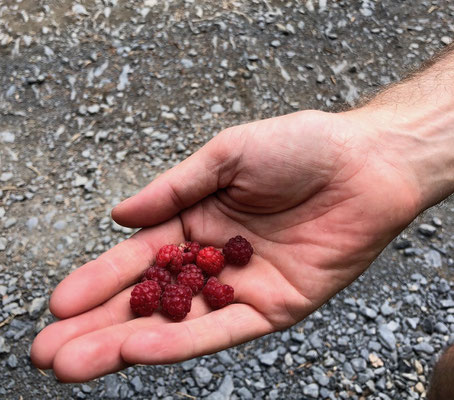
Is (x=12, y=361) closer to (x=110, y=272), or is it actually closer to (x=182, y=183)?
(x=110, y=272)

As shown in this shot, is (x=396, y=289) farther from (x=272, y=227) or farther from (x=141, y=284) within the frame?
(x=141, y=284)

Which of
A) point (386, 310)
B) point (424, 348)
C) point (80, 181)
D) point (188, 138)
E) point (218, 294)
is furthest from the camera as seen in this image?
point (188, 138)

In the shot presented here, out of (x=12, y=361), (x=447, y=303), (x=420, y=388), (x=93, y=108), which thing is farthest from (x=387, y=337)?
(x=93, y=108)

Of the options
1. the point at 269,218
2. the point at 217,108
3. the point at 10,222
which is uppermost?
the point at 269,218

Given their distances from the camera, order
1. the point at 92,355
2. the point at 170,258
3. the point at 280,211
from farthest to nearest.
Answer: the point at 280,211 → the point at 170,258 → the point at 92,355

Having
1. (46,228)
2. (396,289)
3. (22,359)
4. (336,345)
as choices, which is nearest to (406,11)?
(396,289)

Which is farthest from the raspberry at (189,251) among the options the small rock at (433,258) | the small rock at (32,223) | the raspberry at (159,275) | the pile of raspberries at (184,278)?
the small rock at (433,258)

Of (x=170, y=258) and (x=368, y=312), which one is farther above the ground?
(x=170, y=258)
